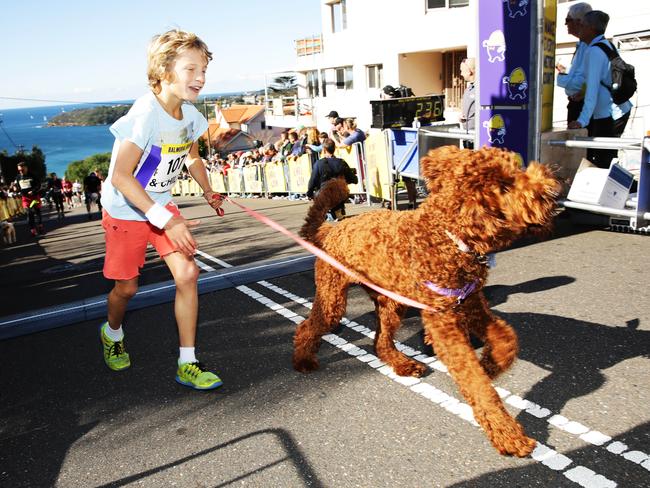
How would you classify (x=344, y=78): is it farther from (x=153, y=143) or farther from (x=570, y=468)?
(x=570, y=468)

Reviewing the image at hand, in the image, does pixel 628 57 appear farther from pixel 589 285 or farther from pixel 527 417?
pixel 527 417

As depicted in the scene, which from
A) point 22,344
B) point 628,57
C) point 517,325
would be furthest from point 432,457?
point 628,57

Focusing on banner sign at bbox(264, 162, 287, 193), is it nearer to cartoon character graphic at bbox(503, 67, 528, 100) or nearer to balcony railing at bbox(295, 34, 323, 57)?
cartoon character graphic at bbox(503, 67, 528, 100)

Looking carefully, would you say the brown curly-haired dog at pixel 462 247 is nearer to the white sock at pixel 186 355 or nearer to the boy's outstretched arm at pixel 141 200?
the boy's outstretched arm at pixel 141 200

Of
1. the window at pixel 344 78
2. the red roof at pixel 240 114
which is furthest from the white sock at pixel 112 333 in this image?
the red roof at pixel 240 114

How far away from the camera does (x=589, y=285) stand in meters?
4.73

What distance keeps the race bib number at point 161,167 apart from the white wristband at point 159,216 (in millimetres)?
400

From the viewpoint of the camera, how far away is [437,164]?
8.55 feet

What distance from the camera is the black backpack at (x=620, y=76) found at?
6.03 m

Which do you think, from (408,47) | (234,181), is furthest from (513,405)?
(408,47)

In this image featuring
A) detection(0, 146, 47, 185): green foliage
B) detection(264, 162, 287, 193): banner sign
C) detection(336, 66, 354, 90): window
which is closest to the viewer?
detection(264, 162, 287, 193): banner sign

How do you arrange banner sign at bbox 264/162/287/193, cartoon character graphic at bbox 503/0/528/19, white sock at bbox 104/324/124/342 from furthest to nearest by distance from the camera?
banner sign at bbox 264/162/287/193, cartoon character graphic at bbox 503/0/528/19, white sock at bbox 104/324/124/342

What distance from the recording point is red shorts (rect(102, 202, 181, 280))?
11.1ft

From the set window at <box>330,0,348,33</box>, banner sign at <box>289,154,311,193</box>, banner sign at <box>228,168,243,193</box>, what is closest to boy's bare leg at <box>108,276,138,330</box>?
banner sign at <box>289,154,311,193</box>
